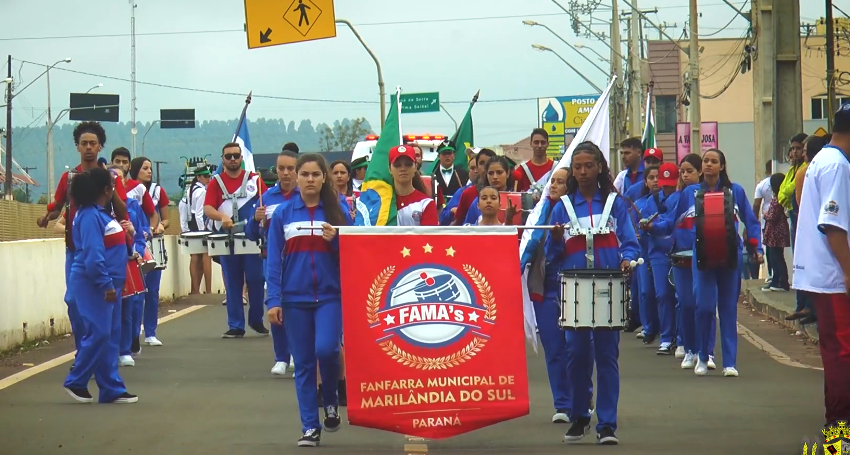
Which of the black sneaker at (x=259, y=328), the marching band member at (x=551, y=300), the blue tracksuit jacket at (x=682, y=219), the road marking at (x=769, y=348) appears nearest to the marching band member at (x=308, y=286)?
the marching band member at (x=551, y=300)

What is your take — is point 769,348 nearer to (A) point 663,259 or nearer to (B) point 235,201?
(A) point 663,259

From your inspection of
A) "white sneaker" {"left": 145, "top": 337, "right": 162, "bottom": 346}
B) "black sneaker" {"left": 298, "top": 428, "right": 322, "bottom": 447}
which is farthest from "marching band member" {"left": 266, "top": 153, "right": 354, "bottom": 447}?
"white sneaker" {"left": 145, "top": 337, "right": 162, "bottom": 346}

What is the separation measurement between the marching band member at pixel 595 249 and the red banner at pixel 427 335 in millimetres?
694

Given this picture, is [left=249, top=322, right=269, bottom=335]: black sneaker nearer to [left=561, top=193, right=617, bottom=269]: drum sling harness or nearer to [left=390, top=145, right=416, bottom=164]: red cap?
[left=390, top=145, right=416, bottom=164]: red cap

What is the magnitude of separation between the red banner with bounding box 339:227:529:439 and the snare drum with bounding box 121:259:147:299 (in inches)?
174

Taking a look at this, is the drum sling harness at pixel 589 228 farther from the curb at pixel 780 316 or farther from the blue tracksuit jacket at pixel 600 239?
the curb at pixel 780 316

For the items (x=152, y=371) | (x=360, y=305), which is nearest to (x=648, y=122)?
(x=152, y=371)

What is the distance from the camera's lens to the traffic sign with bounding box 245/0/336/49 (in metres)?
25.0

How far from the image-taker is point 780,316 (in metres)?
18.4

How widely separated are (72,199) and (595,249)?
4576 millimetres

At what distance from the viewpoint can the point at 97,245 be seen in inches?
451

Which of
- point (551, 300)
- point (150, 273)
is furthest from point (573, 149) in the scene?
point (150, 273)

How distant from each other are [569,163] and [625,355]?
17.0ft

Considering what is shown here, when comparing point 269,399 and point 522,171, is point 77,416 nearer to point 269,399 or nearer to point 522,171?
point 269,399
